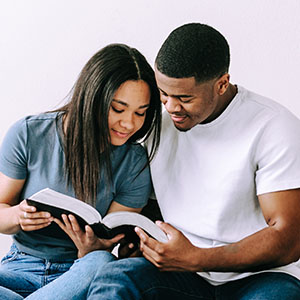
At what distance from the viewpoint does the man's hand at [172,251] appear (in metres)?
1.58

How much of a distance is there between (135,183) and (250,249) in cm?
45

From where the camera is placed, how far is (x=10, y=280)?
5.68 ft

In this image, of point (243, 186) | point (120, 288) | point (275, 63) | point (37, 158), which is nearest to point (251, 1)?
point (275, 63)

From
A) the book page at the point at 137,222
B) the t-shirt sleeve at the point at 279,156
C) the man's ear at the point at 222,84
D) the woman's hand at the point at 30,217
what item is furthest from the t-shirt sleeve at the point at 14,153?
the t-shirt sleeve at the point at 279,156

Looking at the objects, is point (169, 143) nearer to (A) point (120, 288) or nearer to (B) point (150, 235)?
(B) point (150, 235)

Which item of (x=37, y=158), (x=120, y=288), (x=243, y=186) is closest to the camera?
(x=120, y=288)

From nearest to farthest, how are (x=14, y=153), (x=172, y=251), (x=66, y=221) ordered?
(x=172, y=251)
(x=66, y=221)
(x=14, y=153)

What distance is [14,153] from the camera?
1.79 m

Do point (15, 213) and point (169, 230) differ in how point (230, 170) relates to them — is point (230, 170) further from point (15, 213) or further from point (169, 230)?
point (15, 213)

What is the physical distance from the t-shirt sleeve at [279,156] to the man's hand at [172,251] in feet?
0.84

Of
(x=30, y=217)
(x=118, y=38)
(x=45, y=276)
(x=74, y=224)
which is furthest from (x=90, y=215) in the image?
(x=118, y=38)

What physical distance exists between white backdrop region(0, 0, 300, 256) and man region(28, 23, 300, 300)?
504 mm

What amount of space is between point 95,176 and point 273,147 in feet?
1.77

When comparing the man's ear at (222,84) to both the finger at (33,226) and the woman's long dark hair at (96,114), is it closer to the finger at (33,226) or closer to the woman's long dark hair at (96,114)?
the woman's long dark hair at (96,114)
